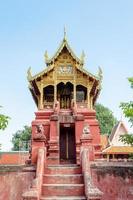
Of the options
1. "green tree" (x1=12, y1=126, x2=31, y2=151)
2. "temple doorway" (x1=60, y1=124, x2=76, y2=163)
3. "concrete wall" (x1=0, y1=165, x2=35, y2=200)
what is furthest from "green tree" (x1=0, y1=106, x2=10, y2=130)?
"green tree" (x1=12, y1=126, x2=31, y2=151)

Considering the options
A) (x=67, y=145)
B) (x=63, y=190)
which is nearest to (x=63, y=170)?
(x=63, y=190)

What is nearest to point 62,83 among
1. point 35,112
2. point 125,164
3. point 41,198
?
point 35,112

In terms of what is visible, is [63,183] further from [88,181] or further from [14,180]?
[14,180]

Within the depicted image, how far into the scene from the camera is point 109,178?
12320mm

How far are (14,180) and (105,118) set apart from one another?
42990mm

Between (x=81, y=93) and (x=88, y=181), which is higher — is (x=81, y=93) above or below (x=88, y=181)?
above

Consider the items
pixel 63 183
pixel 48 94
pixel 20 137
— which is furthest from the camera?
pixel 20 137

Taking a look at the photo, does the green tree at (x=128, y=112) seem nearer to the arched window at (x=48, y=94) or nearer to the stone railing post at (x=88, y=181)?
the stone railing post at (x=88, y=181)

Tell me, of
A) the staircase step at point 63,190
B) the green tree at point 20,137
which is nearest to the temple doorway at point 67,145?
the staircase step at point 63,190

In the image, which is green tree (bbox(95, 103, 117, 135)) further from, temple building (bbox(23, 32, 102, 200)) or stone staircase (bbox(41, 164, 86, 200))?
stone staircase (bbox(41, 164, 86, 200))

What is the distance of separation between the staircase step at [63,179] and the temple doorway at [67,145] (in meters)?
5.47

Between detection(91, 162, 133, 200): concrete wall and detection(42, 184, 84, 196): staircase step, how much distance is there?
3.87ft

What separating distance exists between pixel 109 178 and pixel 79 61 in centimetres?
842

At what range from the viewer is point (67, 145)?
18172 mm
